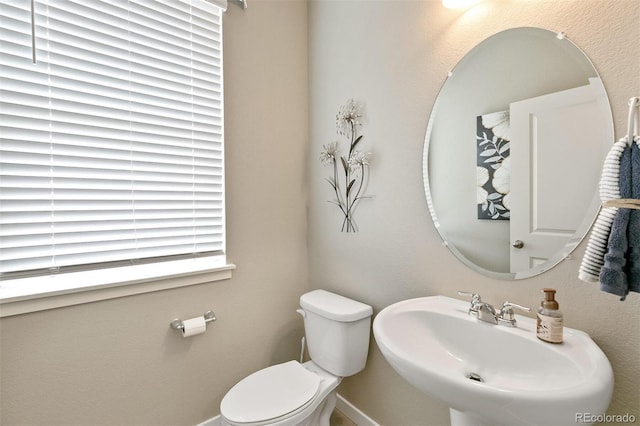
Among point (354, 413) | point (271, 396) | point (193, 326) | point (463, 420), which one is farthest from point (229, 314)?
point (463, 420)

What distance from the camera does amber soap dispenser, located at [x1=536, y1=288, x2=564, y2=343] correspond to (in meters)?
0.84

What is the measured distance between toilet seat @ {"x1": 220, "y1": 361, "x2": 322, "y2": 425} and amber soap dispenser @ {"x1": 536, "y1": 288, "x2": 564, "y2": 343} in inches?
36.1

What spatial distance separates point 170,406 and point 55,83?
1531 mm

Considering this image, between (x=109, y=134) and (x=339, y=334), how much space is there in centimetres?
139

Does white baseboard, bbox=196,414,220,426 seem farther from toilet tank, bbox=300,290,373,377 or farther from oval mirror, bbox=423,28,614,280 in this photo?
oval mirror, bbox=423,28,614,280

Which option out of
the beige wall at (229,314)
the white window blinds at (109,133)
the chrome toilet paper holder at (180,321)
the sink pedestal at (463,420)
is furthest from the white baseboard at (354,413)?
the white window blinds at (109,133)

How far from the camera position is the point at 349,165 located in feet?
5.36

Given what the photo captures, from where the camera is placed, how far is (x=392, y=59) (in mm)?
1409

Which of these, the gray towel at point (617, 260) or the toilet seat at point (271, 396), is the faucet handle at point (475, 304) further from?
the toilet seat at point (271, 396)

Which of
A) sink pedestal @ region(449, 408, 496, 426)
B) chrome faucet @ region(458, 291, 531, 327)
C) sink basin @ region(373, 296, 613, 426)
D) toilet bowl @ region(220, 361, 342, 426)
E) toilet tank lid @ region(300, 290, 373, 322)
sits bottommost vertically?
toilet bowl @ region(220, 361, 342, 426)

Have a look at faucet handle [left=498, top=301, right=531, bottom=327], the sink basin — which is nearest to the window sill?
the sink basin

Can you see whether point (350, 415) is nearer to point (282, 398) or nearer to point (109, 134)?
point (282, 398)

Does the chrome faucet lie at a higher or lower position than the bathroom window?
lower

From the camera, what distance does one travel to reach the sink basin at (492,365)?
0.64 m
